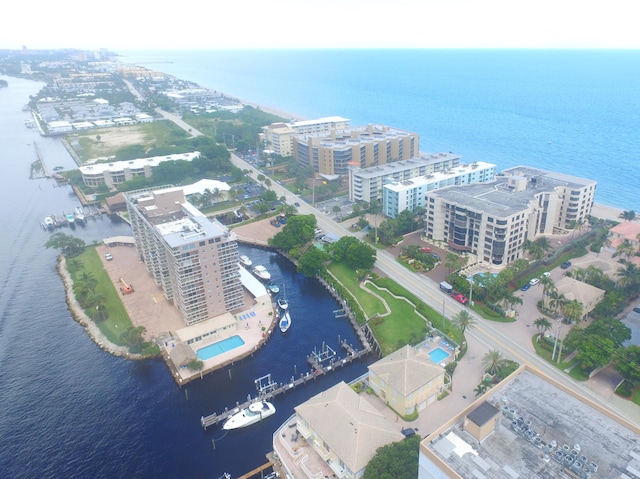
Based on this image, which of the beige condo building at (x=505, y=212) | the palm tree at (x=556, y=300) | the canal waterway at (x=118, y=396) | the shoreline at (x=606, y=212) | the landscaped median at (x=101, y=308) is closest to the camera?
the canal waterway at (x=118, y=396)

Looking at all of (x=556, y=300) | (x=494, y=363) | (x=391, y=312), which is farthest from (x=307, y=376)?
(x=556, y=300)

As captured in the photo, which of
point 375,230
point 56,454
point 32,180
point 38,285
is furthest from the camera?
point 32,180

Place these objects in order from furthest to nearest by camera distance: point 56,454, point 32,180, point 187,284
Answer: point 32,180 < point 187,284 < point 56,454

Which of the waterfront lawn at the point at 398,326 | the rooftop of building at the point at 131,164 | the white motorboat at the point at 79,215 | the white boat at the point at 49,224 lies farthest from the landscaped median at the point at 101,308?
the rooftop of building at the point at 131,164

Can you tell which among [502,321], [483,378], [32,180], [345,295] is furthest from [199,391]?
[32,180]

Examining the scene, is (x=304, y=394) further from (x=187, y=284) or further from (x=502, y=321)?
(x=502, y=321)

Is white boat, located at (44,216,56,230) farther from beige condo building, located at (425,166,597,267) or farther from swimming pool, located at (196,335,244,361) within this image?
beige condo building, located at (425,166,597,267)

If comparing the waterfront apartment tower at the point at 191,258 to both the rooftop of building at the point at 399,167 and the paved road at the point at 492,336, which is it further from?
the rooftop of building at the point at 399,167
